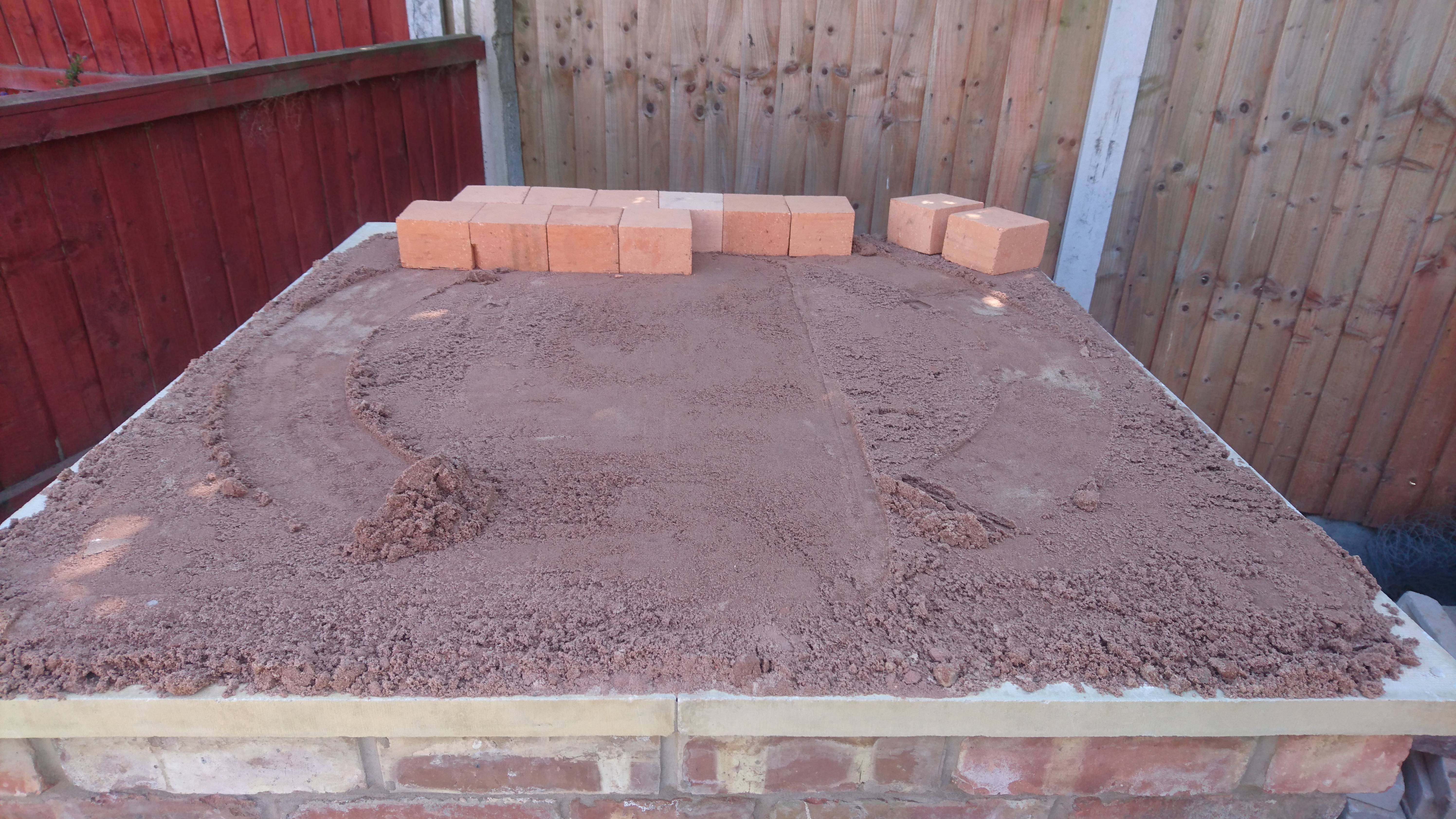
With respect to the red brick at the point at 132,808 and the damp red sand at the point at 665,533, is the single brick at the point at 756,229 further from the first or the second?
the red brick at the point at 132,808

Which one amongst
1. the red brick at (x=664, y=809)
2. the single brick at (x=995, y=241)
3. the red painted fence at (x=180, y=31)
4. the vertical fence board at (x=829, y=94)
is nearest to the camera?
the red brick at (x=664, y=809)

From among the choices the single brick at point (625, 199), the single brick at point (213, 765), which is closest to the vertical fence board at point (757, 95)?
the single brick at point (625, 199)

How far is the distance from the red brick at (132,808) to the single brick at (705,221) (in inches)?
93.0

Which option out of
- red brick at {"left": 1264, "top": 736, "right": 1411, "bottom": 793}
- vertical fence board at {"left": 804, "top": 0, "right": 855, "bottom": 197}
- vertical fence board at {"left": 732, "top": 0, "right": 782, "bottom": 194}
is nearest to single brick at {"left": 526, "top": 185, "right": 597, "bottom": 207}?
vertical fence board at {"left": 732, "top": 0, "right": 782, "bottom": 194}

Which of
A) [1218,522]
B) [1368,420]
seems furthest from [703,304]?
[1368,420]

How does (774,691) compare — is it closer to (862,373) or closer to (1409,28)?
(862,373)

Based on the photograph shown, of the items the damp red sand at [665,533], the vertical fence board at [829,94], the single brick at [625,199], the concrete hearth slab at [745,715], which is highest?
the vertical fence board at [829,94]

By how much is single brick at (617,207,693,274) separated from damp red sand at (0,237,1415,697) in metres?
0.50

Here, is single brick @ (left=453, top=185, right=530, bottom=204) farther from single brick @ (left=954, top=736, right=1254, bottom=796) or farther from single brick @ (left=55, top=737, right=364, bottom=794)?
A: single brick @ (left=954, top=736, right=1254, bottom=796)

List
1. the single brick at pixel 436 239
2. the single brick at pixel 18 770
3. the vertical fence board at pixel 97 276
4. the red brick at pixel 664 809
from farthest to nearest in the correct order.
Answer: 1. the single brick at pixel 436 239
2. the vertical fence board at pixel 97 276
3. the red brick at pixel 664 809
4. the single brick at pixel 18 770

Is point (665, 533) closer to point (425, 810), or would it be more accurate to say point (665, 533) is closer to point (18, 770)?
point (425, 810)

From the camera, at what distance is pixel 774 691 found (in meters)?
1.33

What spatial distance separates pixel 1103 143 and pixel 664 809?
3.89 m

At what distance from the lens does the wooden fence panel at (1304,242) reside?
12.2 feet
